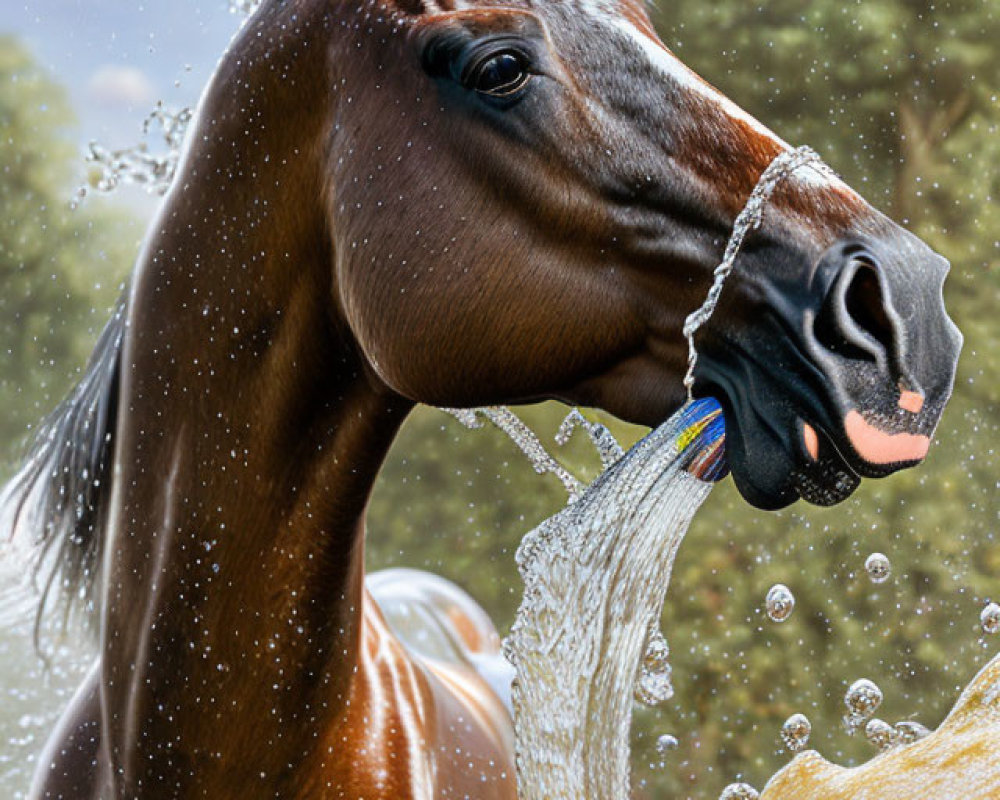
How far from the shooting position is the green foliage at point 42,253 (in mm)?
5102

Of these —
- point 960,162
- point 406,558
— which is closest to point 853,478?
point 406,558

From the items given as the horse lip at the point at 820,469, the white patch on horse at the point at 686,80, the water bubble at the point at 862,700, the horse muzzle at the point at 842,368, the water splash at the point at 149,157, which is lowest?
the water bubble at the point at 862,700

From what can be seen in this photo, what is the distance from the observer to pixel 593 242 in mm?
1010

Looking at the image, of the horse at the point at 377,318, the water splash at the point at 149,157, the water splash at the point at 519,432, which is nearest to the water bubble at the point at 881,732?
the water splash at the point at 519,432

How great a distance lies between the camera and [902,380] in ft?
2.88

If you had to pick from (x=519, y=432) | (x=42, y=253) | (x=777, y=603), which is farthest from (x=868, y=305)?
(x=42, y=253)

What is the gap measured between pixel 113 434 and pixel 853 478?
652mm

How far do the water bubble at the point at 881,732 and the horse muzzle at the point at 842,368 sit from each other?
65 cm

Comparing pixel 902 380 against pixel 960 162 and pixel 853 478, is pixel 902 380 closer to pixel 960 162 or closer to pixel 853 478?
pixel 853 478

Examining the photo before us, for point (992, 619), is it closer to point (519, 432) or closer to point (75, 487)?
point (519, 432)

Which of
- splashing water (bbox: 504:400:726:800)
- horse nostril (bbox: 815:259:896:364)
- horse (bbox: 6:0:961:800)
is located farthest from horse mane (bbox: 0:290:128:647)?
horse nostril (bbox: 815:259:896:364)

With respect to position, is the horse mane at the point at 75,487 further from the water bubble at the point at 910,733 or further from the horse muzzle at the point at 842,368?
the water bubble at the point at 910,733

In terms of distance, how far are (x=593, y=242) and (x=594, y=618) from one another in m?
0.30

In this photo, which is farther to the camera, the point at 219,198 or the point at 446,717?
the point at 446,717
